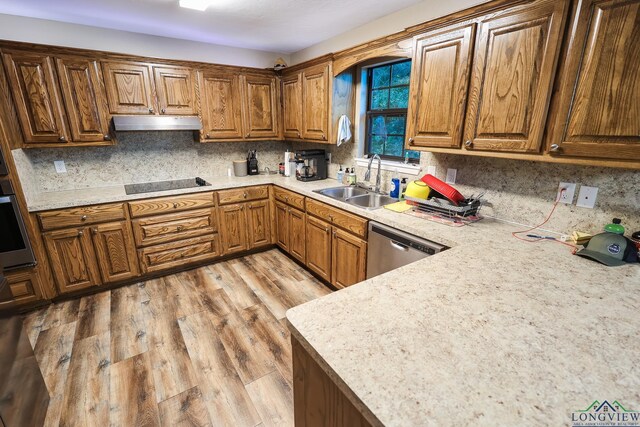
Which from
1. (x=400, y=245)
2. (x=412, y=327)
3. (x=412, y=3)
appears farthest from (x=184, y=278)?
(x=412, y=3)

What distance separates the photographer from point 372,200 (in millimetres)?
2738

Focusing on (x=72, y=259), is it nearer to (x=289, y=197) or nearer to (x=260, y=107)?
(x=289, y=197)

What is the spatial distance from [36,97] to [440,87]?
10.4 ft

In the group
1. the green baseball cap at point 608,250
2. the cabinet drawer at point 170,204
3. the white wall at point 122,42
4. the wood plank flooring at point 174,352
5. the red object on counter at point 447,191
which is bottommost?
the wood plank flooring at point 174,352

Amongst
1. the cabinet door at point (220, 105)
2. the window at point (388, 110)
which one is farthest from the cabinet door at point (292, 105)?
A: the window at point (388, 110)

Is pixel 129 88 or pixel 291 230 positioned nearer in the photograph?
pixel 129 88

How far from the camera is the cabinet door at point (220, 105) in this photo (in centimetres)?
312

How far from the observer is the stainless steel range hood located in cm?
268

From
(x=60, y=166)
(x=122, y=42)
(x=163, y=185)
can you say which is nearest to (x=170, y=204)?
(x=163, y=185)

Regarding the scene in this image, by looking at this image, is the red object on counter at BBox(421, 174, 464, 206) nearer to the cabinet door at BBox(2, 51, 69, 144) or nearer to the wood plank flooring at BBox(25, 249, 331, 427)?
the wood plank flooring at BBox(25, 249, 331, 427)

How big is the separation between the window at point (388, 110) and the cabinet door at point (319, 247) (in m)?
0.96

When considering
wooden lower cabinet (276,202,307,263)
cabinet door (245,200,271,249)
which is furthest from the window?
cabinet door (245,200,271,249)

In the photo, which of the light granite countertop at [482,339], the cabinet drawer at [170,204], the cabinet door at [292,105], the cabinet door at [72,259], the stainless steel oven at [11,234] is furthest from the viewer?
the cabinet door at [292,105]

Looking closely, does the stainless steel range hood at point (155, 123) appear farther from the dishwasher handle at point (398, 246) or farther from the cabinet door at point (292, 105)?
the dishwasher handle at point (398, 246)
